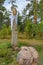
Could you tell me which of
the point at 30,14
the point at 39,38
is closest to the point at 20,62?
the point at 39,38

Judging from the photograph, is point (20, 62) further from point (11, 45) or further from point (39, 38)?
point (39, 38)

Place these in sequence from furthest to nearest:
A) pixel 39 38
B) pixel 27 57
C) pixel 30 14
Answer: pixel 30 14 < pixel 39 38 < pixel 27 57

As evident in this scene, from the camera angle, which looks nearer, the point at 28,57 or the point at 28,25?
the point at 28,57

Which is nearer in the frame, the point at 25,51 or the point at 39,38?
the point at 25,51

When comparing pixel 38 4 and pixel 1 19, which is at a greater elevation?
pixel 38 4

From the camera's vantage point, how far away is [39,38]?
1555cm

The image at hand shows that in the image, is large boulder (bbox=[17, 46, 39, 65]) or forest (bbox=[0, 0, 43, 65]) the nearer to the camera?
large boulder (bbox=[17, 46, 39, 65])

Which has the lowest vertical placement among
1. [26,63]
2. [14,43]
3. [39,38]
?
[39,38]

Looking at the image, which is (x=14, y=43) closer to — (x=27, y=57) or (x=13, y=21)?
(x=13, y=21)

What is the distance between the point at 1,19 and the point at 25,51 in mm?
14771

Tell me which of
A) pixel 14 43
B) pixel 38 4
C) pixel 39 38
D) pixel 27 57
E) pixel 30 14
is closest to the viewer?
pixel 27 57

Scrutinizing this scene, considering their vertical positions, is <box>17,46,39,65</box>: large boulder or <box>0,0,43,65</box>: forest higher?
<box>17,46,39,65</box>: large boulder

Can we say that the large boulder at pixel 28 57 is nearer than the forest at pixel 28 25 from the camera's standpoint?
Yes

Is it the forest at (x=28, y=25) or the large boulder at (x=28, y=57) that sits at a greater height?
the large boulder at (x=28, y=57)
